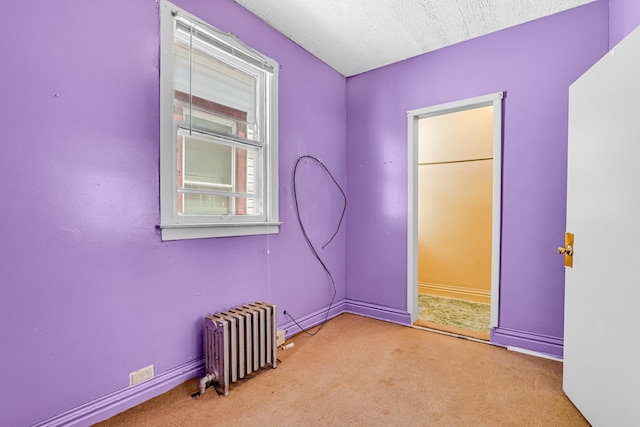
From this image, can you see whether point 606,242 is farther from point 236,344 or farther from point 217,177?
point 217,177

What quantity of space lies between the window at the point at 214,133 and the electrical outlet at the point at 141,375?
0.78 meters

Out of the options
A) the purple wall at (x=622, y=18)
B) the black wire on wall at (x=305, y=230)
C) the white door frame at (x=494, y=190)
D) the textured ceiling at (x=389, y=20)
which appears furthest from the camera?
the black wire on wall at (x=305, y=230)

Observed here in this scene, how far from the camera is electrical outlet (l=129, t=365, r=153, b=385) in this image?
1.69 meters

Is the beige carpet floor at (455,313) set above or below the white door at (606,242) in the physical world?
below

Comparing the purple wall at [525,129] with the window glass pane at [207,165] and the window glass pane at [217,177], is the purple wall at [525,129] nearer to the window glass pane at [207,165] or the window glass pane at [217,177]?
the window glass pane at [217,177]

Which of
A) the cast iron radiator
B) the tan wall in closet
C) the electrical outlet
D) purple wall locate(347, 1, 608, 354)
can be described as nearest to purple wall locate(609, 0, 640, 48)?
purple wall locate(347, 1, 608, 354)


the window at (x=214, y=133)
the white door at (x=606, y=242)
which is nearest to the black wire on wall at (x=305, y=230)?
the window at (x=214, y=133)

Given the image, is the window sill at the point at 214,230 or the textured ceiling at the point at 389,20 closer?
the window sill at the point at 214,230

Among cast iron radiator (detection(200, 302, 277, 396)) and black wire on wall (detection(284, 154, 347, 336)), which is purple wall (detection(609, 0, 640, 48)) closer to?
black wire on wall (detection(284, 154, 347, 336))

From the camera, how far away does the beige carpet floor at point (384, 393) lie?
161 cm

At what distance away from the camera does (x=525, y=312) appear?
2.43 metres

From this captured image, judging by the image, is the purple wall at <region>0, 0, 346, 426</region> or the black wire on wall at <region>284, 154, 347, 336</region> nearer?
the purple wall at <region>0, 0, 346, 426</region>

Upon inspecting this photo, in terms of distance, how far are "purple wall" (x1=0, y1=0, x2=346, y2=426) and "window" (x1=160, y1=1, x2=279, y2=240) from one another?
91 mm

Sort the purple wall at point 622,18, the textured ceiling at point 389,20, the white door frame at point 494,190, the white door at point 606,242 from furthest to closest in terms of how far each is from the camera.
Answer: the white door frame at point 494,190 < the textured ceiling at point 389,20 < the purple wall at point 622,18 < the white door at point 606,242
